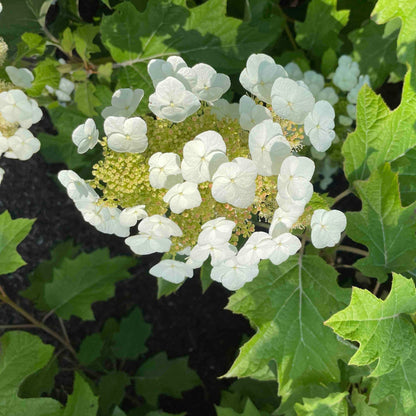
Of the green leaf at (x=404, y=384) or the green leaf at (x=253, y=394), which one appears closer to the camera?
the green leaf at (x=404, y=384)

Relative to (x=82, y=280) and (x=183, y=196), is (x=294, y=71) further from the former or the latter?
(x=82, y=280)

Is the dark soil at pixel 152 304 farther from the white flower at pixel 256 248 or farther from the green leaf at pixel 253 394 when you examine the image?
the white flower at pixel 256 248

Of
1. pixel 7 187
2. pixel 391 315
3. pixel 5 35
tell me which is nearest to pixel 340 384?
pixel 391 315

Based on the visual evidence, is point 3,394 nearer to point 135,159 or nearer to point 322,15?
point 135,159

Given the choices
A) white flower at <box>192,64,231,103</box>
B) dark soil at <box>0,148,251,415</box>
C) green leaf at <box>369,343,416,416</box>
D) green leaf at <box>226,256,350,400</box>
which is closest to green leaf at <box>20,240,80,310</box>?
dark soil at <box>0,148,251,415</box>

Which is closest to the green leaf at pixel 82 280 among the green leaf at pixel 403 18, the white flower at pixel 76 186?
the white flower at pixel 76 186

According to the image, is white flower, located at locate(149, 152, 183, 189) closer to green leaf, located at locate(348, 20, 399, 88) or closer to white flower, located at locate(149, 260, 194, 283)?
white flower, located at locate(149, 260, 194, 283)
